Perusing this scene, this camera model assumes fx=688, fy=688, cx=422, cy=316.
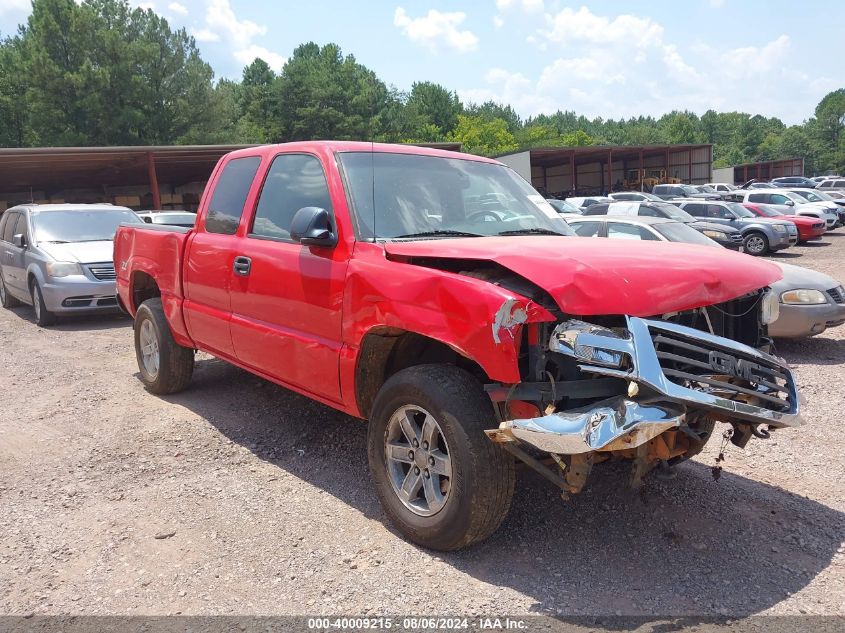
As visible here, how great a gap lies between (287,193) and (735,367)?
2787 millimetres

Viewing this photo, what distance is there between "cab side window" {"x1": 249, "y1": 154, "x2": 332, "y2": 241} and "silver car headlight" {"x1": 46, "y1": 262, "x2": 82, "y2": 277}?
21.9ft

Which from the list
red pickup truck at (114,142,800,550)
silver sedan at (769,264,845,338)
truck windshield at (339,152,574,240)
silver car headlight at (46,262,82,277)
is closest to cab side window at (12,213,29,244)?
silver car headlight at (46,262,82,277)

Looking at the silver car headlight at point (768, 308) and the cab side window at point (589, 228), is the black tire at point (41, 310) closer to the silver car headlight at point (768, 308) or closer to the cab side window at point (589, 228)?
the cab side window at point (589, 228)

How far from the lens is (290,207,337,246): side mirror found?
12.0 ft

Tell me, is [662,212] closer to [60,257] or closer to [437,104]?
[60,257]

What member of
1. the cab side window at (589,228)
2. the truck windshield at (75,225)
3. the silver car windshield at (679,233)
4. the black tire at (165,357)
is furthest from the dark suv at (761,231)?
the black tire at (165,357)

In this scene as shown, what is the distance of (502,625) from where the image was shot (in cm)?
274

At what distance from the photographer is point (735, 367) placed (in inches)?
118

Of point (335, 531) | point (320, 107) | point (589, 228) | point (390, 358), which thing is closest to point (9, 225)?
point (589, 228)

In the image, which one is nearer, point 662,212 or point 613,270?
point 613,270

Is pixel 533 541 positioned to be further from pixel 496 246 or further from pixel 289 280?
pixel 289 280

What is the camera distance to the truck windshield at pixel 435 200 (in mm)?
3857

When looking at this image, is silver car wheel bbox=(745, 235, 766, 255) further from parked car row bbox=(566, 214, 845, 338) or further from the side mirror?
the side mirror

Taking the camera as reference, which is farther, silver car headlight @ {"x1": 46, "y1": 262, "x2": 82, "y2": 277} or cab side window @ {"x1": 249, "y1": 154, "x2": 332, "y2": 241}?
silver car headlight @ {"x1": 46, "y1": 262, "x2": 82, "y2": 277}
